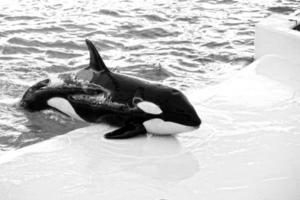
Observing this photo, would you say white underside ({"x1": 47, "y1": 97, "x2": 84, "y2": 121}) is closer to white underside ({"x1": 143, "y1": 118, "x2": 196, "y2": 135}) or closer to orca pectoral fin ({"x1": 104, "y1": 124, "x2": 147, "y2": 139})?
orca pectoral fin ({"x1": 104, "y1": 124, "x2": 147, "y2": 139})

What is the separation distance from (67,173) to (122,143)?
622 mm

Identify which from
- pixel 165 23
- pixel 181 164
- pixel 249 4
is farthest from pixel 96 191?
pixel 249 4

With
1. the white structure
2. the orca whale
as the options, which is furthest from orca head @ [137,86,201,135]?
the white structure

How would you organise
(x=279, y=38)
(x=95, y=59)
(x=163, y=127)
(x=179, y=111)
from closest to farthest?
(x=179, y=111), (x=163, y=127), (x=95, y=59), (x=279, y=38)

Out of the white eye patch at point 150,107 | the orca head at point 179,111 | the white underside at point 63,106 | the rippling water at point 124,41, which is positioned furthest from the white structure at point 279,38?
the white underside at point 63,106

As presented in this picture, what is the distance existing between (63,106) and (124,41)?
3565 millimetres

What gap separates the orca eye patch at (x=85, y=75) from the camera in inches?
194

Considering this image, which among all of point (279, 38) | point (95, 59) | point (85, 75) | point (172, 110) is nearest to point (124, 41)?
point (279, 38)

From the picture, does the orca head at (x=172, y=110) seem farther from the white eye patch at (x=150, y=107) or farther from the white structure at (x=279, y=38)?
the white structure at (x=279, y=38)

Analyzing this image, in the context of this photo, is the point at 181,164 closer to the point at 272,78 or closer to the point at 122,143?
the point at 122,143

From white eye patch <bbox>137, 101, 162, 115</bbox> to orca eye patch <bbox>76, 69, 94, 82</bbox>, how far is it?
61 centimetres

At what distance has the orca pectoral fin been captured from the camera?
468 cm

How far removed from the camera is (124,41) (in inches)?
339

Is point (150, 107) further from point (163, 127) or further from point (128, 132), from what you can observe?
point (128, 132)
